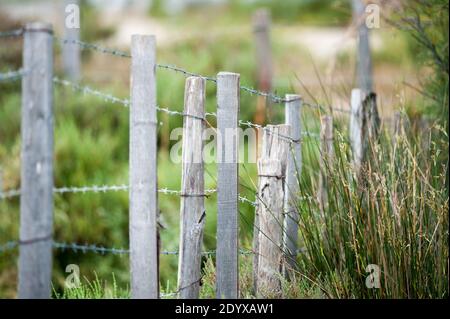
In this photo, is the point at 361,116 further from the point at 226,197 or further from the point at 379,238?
the point at 226,197

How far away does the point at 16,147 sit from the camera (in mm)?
8297

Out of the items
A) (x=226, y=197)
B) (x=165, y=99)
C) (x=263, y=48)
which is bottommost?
(x=226, y=197)

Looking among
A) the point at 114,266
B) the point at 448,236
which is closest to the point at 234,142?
the point at 448,236

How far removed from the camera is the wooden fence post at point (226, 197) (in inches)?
136

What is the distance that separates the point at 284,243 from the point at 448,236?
807mm

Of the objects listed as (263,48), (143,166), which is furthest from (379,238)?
(263,48)

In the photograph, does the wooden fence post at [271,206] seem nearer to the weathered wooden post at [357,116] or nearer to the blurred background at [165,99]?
the blurred background at [165,99]

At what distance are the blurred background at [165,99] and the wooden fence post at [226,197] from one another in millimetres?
253

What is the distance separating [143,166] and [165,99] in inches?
259

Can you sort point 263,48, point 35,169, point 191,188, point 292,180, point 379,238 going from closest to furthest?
1. point 35,169
2. point 191,188
3. point 379,238
4. point 292,180
5. point 263,48

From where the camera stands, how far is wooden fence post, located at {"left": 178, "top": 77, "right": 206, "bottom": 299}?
336 centimetres

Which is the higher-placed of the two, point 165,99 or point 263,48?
point 263,48

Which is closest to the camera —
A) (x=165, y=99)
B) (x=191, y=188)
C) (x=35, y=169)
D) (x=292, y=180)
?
(x=35, y=169)

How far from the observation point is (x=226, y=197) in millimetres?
3475
